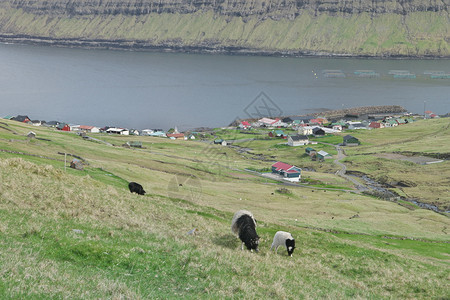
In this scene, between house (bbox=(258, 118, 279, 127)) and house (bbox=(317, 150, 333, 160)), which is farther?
house (bbox=(258, 118, 279, 127))

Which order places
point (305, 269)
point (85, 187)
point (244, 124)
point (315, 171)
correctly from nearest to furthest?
point (305, 269) < point (85, 187) < point (315, 171) < point (244, 124)

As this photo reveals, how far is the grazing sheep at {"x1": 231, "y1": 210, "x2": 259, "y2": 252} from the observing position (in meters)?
24.4

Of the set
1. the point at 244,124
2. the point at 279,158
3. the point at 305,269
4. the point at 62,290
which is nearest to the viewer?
the point at 62,290

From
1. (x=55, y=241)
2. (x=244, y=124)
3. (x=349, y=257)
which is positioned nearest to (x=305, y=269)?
(x=349, y=257)

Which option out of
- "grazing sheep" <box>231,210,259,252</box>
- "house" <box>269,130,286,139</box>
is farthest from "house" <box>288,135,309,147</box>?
"grazing sheep" <box>231,210,259,252</box>

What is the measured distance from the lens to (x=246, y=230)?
2483 cm

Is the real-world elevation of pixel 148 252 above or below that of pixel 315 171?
above

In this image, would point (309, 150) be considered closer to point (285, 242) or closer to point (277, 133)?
point (277, 133)

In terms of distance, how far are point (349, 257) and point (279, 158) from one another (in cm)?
9378

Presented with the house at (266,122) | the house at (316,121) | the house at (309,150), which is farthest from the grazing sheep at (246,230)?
the house at (266,122)

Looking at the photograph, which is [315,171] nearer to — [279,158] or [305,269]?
[279,158]

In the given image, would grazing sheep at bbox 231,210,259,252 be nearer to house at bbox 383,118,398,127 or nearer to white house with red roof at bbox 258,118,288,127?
white house with red roof at bbox 258,118,288,127

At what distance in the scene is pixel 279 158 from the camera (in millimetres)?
121500

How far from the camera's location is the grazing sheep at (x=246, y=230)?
80.2 ft
